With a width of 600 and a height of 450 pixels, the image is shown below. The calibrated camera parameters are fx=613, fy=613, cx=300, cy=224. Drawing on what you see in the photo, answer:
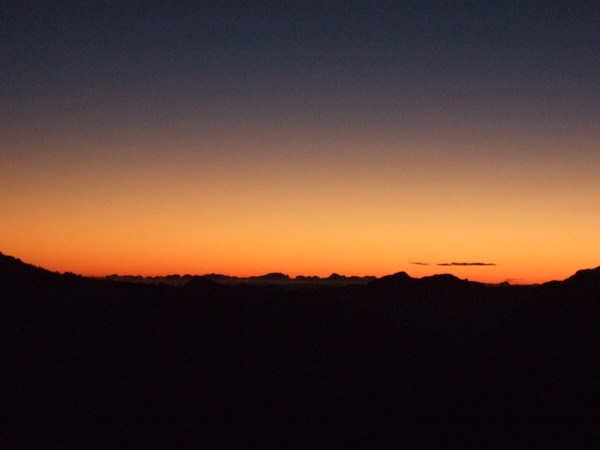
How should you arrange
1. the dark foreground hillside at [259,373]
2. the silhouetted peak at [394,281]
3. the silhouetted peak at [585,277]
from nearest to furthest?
the dark foreground hillside at [259,373]
the silhouetted peak at [585,277]
the silhouetted peak at [394,281]

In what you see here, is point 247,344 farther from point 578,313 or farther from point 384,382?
point 578,313

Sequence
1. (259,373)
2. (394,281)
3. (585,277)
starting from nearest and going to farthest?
(259,373)
(585,277)
(394,281)

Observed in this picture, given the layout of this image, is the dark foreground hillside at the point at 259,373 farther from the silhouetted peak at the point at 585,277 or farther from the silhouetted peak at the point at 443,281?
the silhouetted peak at the point at 443,281

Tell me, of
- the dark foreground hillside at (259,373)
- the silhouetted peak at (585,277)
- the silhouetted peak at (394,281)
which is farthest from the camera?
the silhouetted peak at (394,281)

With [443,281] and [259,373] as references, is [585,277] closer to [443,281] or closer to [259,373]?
[259,373]

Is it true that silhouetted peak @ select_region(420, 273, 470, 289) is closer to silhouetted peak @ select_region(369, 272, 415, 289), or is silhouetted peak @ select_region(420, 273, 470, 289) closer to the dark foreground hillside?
silhouetted peak @ select_region(369, 272, 415, 289)

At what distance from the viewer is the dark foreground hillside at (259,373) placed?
2175 centimetres

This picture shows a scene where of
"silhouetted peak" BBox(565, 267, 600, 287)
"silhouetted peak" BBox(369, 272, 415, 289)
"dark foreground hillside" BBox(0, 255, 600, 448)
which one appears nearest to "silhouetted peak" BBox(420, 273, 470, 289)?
"silhouetted peak" BBox(369, 272, 415, 289)

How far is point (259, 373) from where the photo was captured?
26469 millimetres

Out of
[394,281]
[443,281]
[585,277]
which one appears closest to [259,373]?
[585,277]

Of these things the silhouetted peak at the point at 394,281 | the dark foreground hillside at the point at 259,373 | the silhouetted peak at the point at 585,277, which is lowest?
the dark foreground hillside at the point at 259,373

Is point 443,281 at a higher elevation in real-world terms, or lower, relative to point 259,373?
higher

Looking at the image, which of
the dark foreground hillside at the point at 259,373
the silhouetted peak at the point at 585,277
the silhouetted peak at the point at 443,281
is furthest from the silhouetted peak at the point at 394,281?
the dark foreground hillside at the point at 259,373

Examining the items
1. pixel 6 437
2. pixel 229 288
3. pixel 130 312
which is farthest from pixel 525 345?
pixel 6 437
